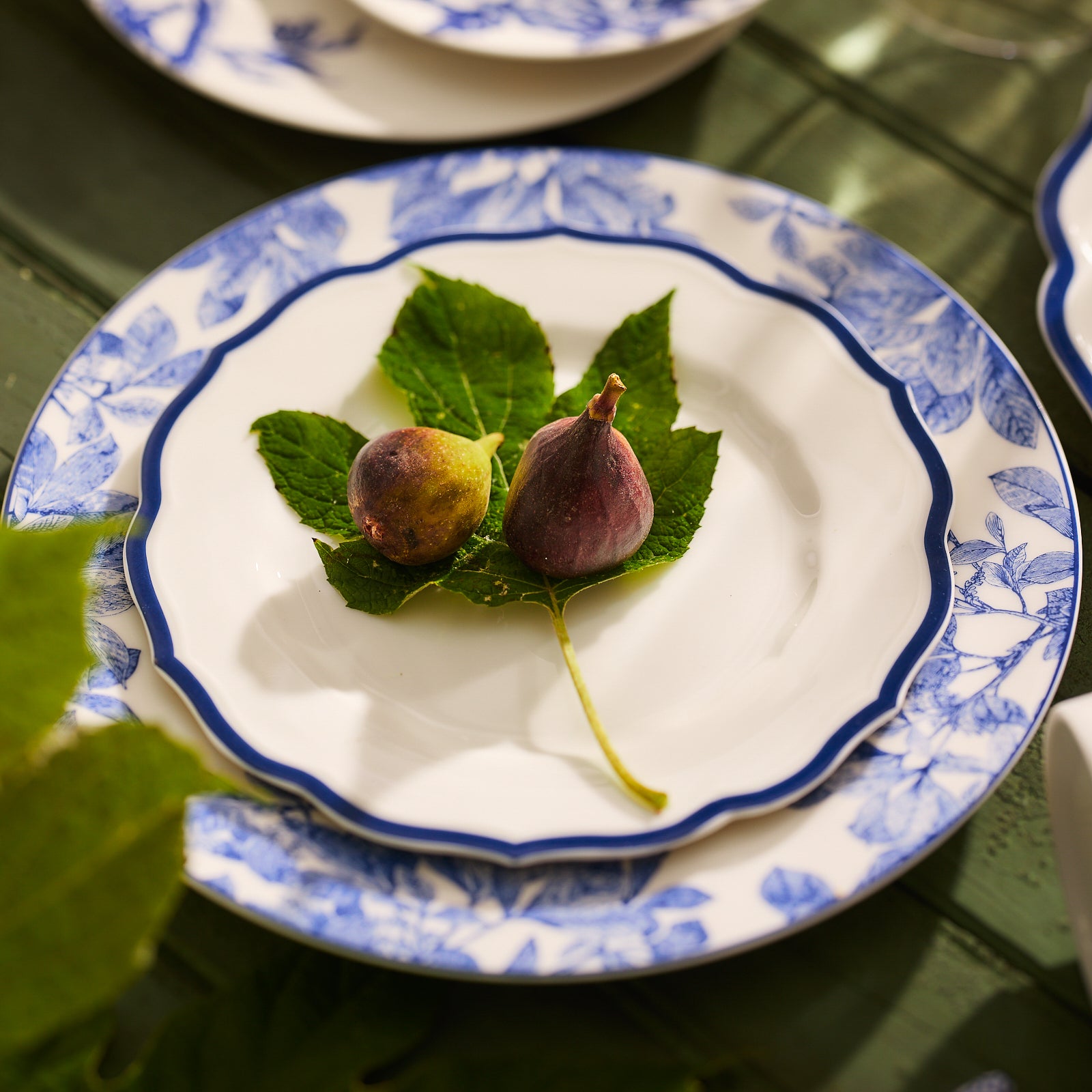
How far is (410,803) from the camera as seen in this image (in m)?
0.40

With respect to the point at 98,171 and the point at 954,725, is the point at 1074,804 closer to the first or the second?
the point at 954,725

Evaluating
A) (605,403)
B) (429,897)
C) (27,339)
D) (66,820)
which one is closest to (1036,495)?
(605,403)

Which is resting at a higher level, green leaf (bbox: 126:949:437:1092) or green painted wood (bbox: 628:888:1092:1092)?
green painted wood (bbox: 628:888:1092:1092)

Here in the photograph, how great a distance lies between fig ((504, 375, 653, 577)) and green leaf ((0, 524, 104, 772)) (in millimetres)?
214

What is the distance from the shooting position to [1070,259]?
1.82 feet

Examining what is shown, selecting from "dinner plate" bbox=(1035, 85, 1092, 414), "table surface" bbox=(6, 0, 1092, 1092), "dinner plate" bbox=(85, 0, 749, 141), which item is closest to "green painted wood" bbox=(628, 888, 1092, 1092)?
"table surface" bbox=(6, 0, 1092, 1092)

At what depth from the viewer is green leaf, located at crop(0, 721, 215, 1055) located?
22 centimetres

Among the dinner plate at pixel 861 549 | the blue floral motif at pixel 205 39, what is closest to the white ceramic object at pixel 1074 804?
the dinner plate at pixel 861 549

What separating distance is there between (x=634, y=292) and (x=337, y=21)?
32 centimetres

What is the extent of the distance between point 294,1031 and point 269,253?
41 centimetres

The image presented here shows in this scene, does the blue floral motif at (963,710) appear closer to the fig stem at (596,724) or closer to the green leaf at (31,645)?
the fig stem at (596,724)

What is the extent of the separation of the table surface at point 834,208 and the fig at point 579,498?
169 mm

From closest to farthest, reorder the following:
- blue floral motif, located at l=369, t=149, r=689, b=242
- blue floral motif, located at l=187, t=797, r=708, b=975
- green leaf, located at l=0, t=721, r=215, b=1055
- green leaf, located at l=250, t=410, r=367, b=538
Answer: green leaf, located at l=0, t=721, r=215, b=1055 → blue floral motif, located at l=187, t=797, r=708, b=975 → green leaf, located at l=250, t=410, r=367, b=538 → blue floral motif, located at l=369, t=149, r=689, b=242

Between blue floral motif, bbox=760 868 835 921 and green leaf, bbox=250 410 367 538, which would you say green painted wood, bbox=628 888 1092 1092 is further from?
green leaf, bbox=250 410 367 538
